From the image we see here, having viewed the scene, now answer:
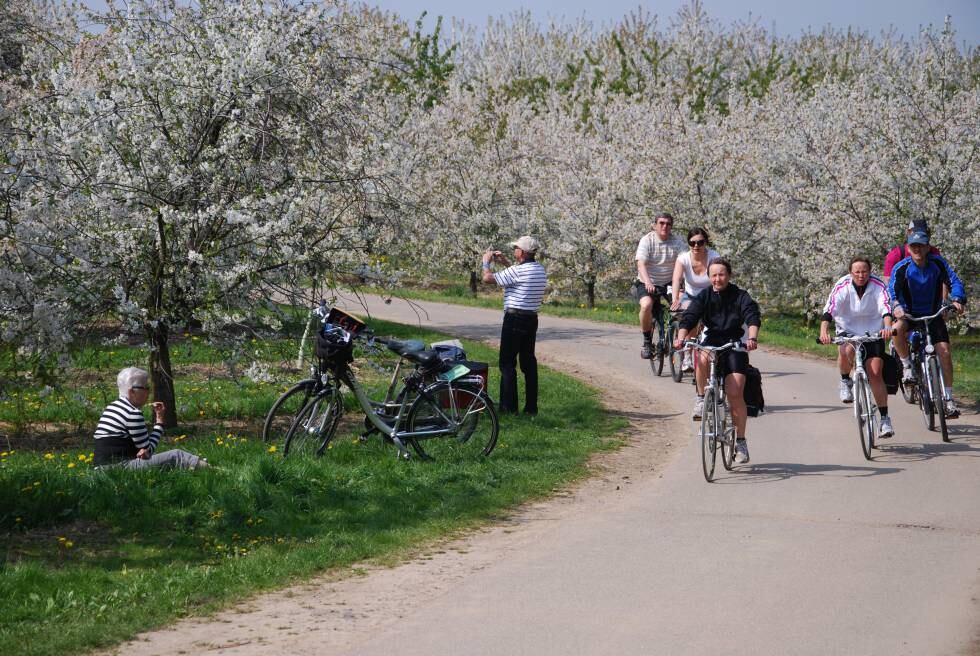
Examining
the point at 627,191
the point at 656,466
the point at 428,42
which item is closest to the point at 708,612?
the point at 656,466

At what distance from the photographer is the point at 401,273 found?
11500 mm

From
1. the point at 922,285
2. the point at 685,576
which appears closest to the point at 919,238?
the point at 922,285

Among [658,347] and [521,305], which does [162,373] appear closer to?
[521,305]

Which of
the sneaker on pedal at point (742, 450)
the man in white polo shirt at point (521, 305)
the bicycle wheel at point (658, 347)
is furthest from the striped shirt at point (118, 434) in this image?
the bicycle wheel at point (658, 347)

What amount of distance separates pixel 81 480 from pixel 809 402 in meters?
8.85

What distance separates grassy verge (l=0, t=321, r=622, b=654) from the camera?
6.27 meters

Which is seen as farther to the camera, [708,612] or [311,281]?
[311,281]

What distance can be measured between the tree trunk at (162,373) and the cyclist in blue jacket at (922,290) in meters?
7.34

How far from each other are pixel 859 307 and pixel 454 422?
4043 millimetres

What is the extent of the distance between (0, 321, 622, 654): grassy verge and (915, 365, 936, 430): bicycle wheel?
11.7 ft

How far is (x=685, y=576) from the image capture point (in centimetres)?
678

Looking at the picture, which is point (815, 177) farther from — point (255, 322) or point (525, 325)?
point (255, 322)

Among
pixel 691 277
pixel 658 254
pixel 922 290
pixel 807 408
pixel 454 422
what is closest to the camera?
pixel 454 422

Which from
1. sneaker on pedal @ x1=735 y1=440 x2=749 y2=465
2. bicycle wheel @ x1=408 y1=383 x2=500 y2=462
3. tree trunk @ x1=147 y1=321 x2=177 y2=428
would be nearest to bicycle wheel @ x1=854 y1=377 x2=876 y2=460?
sneaker on pedal @ x1=735 y1=440 x2=749 y2=465
